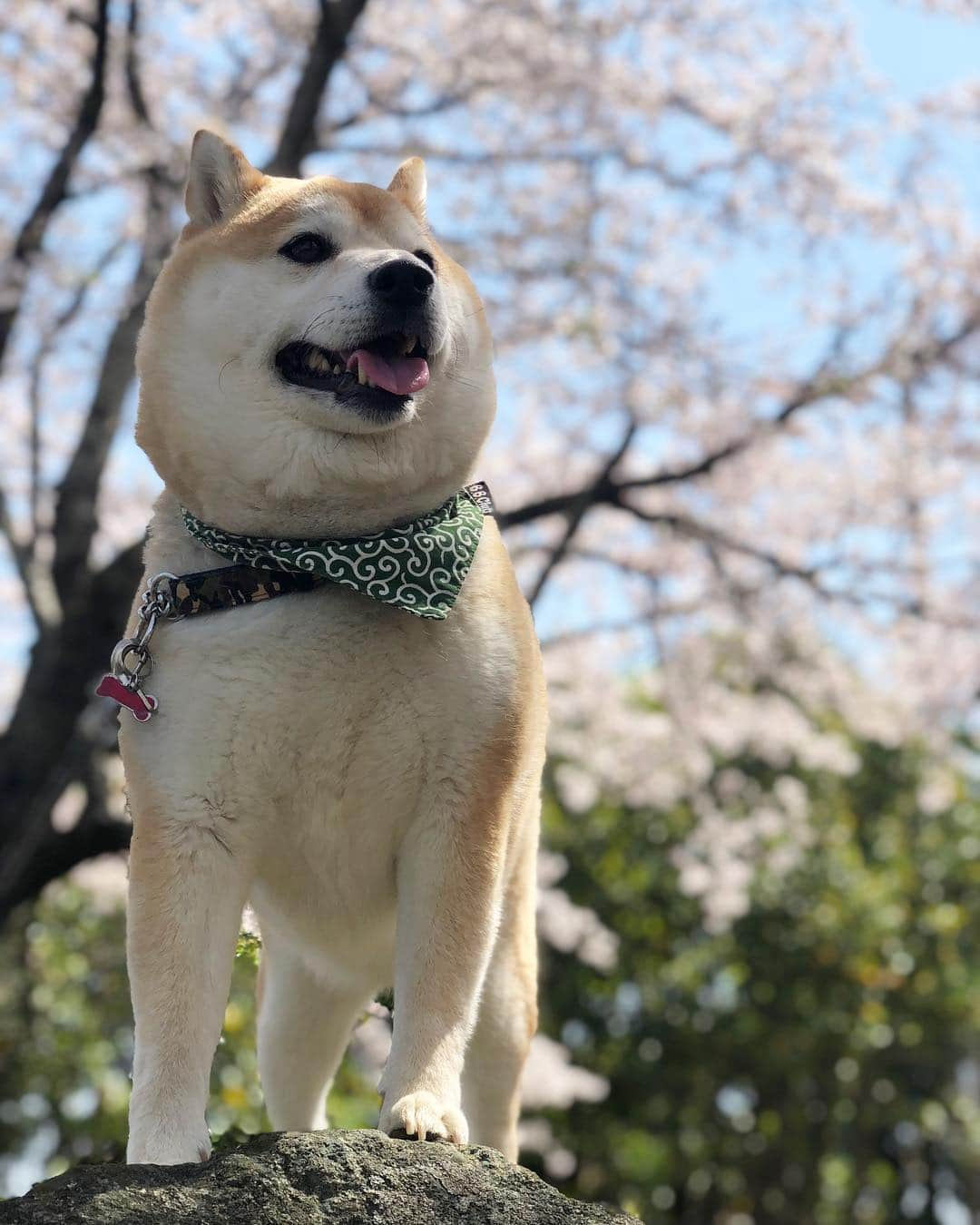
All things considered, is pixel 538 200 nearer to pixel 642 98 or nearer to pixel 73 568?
pixel 642 98

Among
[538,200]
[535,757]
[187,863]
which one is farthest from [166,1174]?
[538,200]

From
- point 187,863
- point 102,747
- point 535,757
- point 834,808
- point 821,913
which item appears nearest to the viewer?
point 187,863

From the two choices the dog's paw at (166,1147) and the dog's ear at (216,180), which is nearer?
the dog's paw at (166,1147)

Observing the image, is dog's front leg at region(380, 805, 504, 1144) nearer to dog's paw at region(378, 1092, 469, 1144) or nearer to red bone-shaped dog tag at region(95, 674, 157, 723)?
dog's paw at region(378, 1092, 469, 1144)

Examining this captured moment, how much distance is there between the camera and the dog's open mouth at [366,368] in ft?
8.15

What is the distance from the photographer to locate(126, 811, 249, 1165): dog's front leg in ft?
7.73

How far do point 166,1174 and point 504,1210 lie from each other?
0.53 metres

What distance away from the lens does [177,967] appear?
7.95 feet

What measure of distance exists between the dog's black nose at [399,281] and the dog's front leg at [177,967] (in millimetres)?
981

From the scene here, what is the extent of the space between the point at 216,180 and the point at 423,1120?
1.81 m

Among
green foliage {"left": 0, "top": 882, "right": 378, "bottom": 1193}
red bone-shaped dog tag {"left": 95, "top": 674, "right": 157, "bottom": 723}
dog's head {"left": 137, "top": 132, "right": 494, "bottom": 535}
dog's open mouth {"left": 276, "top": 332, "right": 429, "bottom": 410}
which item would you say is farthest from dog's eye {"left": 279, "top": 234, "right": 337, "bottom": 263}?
green foliage {"left": 0, "top": 882, "right": 378, "bottom": 1193}

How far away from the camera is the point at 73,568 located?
8.06m

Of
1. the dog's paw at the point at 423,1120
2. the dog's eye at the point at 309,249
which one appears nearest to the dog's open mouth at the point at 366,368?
the dog's eye at the point at 309,249

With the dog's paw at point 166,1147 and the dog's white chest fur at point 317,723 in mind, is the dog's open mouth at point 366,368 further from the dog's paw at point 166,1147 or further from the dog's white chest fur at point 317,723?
the dog's paw at point 166,1147
